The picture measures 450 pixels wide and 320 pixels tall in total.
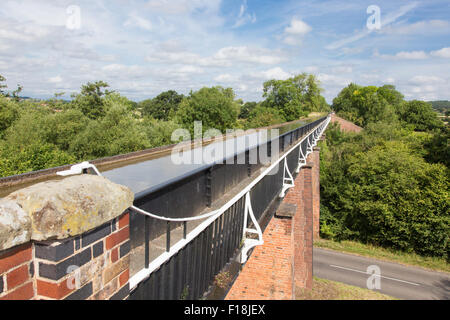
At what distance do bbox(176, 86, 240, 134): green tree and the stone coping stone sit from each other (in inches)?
1202

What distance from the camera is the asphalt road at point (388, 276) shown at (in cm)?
1586

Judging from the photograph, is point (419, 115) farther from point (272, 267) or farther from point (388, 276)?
point (272, 267)

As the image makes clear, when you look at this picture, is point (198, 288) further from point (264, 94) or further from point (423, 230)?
point (264, 94)

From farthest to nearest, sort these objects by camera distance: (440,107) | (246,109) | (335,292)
A: (246,109) < (440,107) < (335,292)

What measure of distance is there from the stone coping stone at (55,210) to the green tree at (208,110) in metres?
30.5

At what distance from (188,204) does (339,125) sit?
45060 millimetres

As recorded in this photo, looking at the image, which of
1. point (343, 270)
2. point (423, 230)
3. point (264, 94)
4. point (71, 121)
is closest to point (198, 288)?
point (343, 270)

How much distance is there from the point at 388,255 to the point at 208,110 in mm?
21486

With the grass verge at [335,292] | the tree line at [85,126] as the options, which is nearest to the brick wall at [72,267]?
the tree line at [85,126]

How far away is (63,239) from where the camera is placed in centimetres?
133

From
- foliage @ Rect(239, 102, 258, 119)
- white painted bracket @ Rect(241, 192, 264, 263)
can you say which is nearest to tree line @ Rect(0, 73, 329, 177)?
white painted bracket @ Rect(241, 192, 264, 263)

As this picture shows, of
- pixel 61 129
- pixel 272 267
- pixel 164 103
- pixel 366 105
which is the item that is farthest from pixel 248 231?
pixel 164 103
